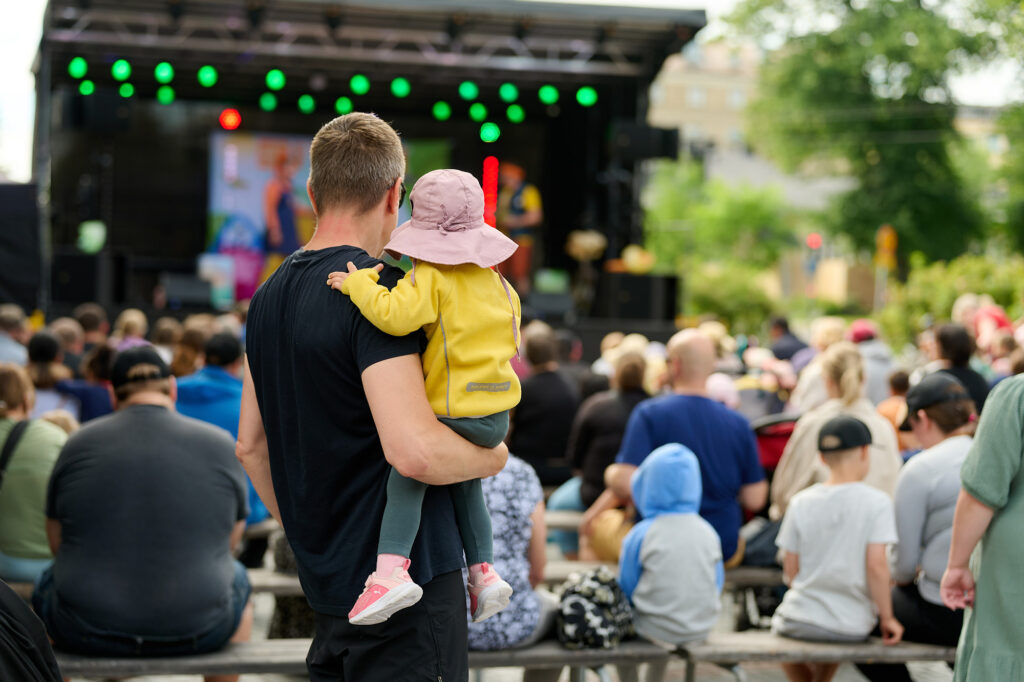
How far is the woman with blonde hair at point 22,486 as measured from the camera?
448 cm

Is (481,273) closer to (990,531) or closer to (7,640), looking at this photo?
(7,640)

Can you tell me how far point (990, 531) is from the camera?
129 inches

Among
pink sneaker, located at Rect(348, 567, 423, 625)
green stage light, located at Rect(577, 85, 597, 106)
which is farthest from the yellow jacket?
green stage light, located at Rect(577, 85, 597, 106)

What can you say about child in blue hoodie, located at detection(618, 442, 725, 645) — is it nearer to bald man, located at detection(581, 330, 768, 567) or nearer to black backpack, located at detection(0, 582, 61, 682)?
bald man, located at detection(581, 330, 768, 567)

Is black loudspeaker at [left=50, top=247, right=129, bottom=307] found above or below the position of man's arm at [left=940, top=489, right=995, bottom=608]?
above

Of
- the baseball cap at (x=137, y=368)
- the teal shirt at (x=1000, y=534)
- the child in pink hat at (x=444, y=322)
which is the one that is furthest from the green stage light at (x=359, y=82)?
the child in pink hat at (x=444, y=322)

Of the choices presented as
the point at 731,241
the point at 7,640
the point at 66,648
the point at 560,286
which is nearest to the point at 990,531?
the point at 7,640

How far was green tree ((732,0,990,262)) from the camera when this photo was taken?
31.2 m

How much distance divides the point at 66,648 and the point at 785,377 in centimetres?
645

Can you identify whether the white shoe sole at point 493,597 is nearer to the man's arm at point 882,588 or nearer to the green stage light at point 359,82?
the man's arm at point 882,588

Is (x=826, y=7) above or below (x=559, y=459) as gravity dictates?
above

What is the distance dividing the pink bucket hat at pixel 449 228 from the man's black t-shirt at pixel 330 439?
85 millimetres

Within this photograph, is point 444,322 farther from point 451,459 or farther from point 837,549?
point 837,549

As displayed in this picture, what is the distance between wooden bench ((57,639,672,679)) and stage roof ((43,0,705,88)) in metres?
10.3
